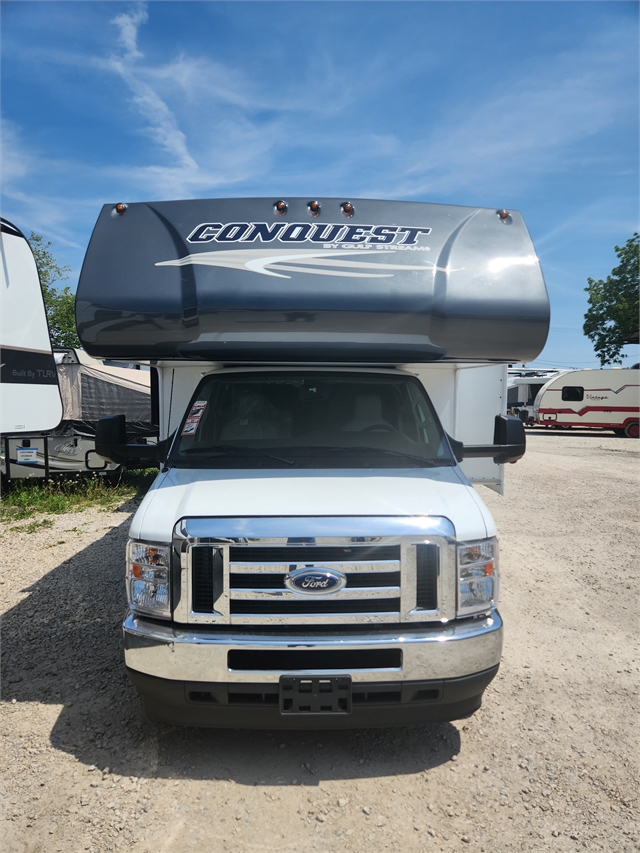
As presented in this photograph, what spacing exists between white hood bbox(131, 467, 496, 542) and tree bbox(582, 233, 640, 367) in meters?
41.8

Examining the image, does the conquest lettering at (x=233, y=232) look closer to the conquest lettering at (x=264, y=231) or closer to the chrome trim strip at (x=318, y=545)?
the conquest lettering at (x=264, y=231)

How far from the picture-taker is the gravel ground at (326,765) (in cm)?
287

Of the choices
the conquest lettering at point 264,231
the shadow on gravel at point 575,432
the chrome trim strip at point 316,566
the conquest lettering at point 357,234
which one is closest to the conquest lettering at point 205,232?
the conquest lettering at point 264,231

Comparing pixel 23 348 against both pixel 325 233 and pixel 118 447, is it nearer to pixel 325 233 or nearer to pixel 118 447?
pixel 118 447

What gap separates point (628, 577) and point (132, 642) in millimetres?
5634

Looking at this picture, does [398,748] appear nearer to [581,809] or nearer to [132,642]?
[581,809]

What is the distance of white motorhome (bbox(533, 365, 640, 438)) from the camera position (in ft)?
91.2

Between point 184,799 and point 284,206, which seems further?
point 284,206

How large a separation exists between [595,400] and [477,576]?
27.8 m

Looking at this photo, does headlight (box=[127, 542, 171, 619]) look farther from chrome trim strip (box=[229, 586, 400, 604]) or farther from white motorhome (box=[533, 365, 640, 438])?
white motorhome (box=[533, 365, 640, 438])

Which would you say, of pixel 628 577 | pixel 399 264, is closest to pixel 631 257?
pixel 628 577

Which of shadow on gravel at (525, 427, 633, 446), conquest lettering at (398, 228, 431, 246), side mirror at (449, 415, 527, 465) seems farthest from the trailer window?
conquest lettering at (398, 228, 431, 246)

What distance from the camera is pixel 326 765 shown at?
11.0ft

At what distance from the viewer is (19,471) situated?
1038cm
